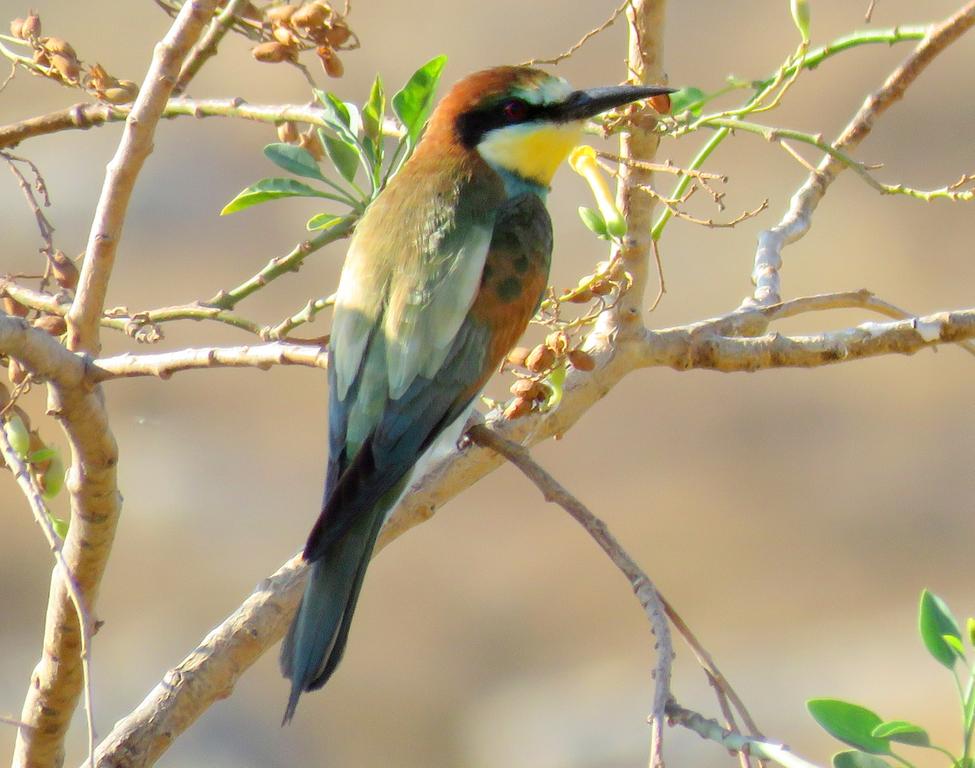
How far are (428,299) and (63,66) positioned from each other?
1.46 ft

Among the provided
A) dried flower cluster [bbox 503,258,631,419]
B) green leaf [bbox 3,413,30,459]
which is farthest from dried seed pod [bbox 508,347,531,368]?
green leaf [bbox 3,413,30,459]

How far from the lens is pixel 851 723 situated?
95 cm

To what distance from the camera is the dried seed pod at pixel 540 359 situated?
3.72ft

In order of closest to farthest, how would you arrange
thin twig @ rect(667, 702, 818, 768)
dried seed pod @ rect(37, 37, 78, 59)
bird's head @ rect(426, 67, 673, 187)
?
thin twig @ rect(667, 702, 818, 768) → dried seed pod @ rect(37, 37, 78, 59) → bird's head @ rect(426, 67, 673, 187)

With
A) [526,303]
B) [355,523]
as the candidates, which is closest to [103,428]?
[355,523]

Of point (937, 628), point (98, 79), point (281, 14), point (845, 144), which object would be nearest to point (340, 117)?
point (281, 14)

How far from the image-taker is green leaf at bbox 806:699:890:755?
0.95 meters

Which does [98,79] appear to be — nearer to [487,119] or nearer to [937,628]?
[487,119]

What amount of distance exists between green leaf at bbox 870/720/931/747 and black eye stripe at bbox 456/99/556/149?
0.98m

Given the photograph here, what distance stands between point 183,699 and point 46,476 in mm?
254

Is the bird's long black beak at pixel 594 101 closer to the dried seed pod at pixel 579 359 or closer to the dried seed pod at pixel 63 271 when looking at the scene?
the dried seed pod at pixel 579 359

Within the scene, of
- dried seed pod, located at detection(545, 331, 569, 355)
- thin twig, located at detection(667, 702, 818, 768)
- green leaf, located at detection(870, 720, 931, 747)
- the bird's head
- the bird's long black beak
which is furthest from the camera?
the bird's head

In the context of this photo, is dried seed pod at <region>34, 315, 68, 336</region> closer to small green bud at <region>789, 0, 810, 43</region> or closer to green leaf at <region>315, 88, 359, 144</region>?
green leaf at <region>315, 88, 359, 144</region>

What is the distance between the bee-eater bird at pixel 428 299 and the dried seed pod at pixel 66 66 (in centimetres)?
33
